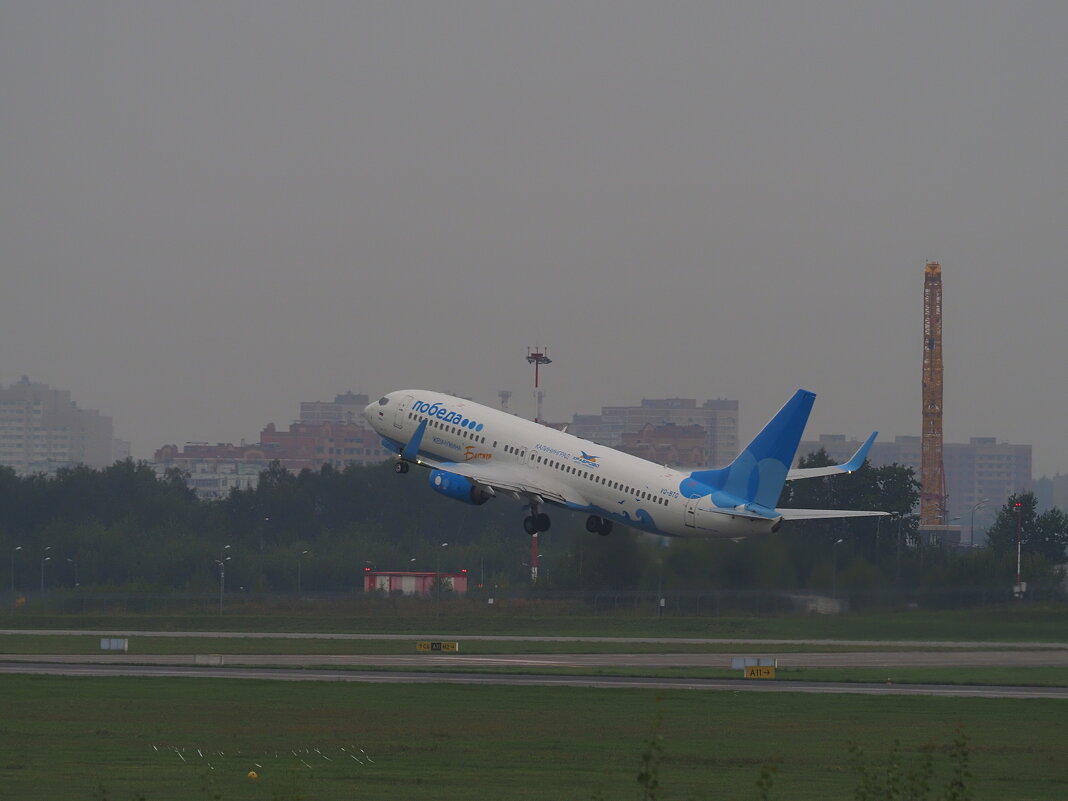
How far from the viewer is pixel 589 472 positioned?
85938mm

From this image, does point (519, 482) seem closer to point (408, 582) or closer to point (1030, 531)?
point (408, 582)

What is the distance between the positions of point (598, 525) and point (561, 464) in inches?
264

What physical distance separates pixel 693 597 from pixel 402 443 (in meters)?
17.7

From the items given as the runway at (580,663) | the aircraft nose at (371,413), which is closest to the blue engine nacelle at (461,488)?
the runway at (580,663)

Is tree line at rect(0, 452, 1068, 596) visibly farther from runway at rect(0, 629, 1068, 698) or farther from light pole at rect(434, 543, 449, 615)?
runway at rect(0, 629, 1068, 698)

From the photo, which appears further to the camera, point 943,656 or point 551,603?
point 551,603

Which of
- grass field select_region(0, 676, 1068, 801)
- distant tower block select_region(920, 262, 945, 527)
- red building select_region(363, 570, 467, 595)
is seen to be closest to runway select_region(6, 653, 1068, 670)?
grass field select_region(0, 676, 1068, 801)

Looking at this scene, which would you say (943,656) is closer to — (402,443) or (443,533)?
(402,443)

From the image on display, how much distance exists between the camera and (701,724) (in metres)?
55.6

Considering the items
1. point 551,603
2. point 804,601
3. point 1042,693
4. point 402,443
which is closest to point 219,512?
point 551,603

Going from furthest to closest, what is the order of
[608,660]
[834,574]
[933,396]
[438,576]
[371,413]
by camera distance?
[933,396]
[438,576]
[371,413]
[834,574]
[608,660]

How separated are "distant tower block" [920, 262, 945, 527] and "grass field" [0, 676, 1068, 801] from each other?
125m

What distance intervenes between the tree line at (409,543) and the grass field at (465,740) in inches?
1124

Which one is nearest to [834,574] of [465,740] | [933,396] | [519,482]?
[519,482]
